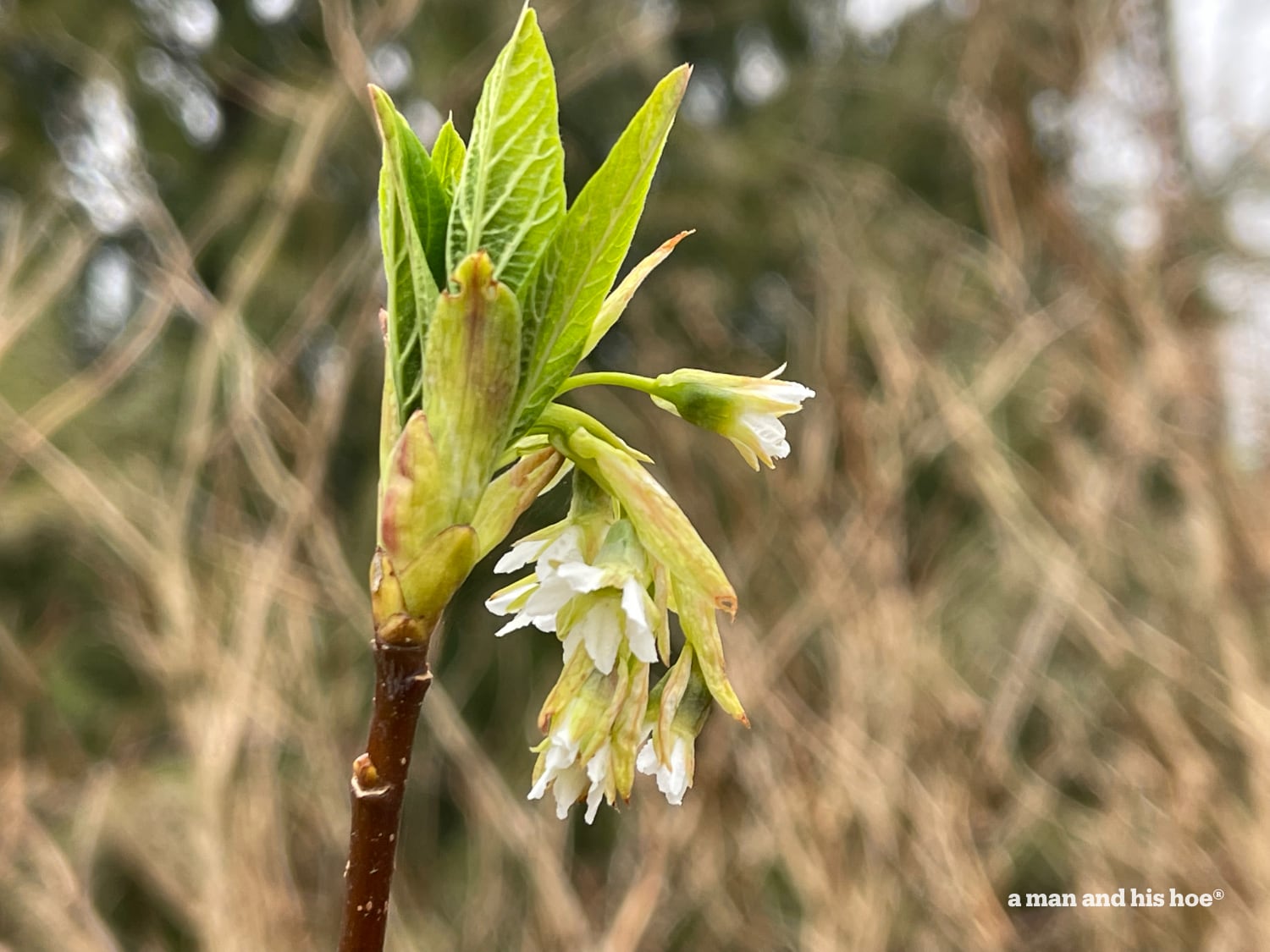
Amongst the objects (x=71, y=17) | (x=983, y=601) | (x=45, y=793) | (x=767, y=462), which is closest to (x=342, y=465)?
(x=45, y=793)

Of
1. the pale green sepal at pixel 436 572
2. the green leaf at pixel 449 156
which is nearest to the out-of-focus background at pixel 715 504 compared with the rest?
the green leaf at pixel 449 156

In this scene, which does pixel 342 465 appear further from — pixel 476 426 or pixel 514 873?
pixel 476 426

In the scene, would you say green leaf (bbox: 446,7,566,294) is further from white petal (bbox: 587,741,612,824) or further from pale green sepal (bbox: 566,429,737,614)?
white petal (bbox: 587,741,612,824)

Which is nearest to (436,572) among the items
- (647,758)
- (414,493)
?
(414,493)

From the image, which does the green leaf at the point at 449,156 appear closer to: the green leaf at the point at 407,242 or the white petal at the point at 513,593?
the green leaf at the point at 407,242

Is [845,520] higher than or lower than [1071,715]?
higher
